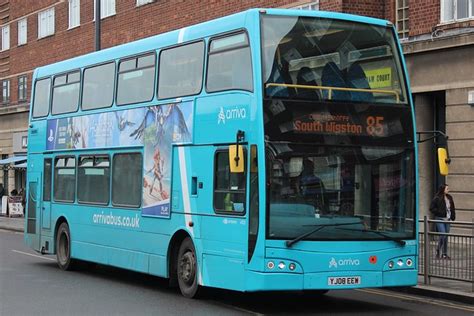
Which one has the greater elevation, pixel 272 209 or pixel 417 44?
pixel 417 44

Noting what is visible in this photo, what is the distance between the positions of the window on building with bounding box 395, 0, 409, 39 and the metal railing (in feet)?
28.1

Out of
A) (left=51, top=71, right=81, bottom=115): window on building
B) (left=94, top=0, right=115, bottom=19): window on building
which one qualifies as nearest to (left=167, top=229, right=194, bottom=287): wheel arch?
(left=51, top=71, right=81, bottom=115): window on building

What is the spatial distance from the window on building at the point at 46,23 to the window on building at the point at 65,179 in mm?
25641

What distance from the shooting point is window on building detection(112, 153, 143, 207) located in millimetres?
13500

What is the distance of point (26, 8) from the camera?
1756 inches

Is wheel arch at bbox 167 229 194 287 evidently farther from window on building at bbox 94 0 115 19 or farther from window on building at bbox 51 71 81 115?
window on building at bbox 94 0 115 19

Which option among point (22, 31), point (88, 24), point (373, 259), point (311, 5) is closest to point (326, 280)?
point (373, 259)

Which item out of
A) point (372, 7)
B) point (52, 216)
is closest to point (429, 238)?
point (52, 216)

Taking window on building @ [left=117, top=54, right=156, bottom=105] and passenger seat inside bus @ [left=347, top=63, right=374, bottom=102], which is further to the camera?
window on building @ [left=117, top=54, right=156, bottom=105]

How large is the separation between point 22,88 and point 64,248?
2941 centimetres

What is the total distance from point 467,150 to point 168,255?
950 cm

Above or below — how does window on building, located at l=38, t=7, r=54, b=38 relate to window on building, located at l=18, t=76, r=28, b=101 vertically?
above

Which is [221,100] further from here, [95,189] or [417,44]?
[417,44]

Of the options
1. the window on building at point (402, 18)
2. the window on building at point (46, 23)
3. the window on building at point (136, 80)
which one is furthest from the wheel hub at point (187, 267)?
the window on building at point (46, 23)
